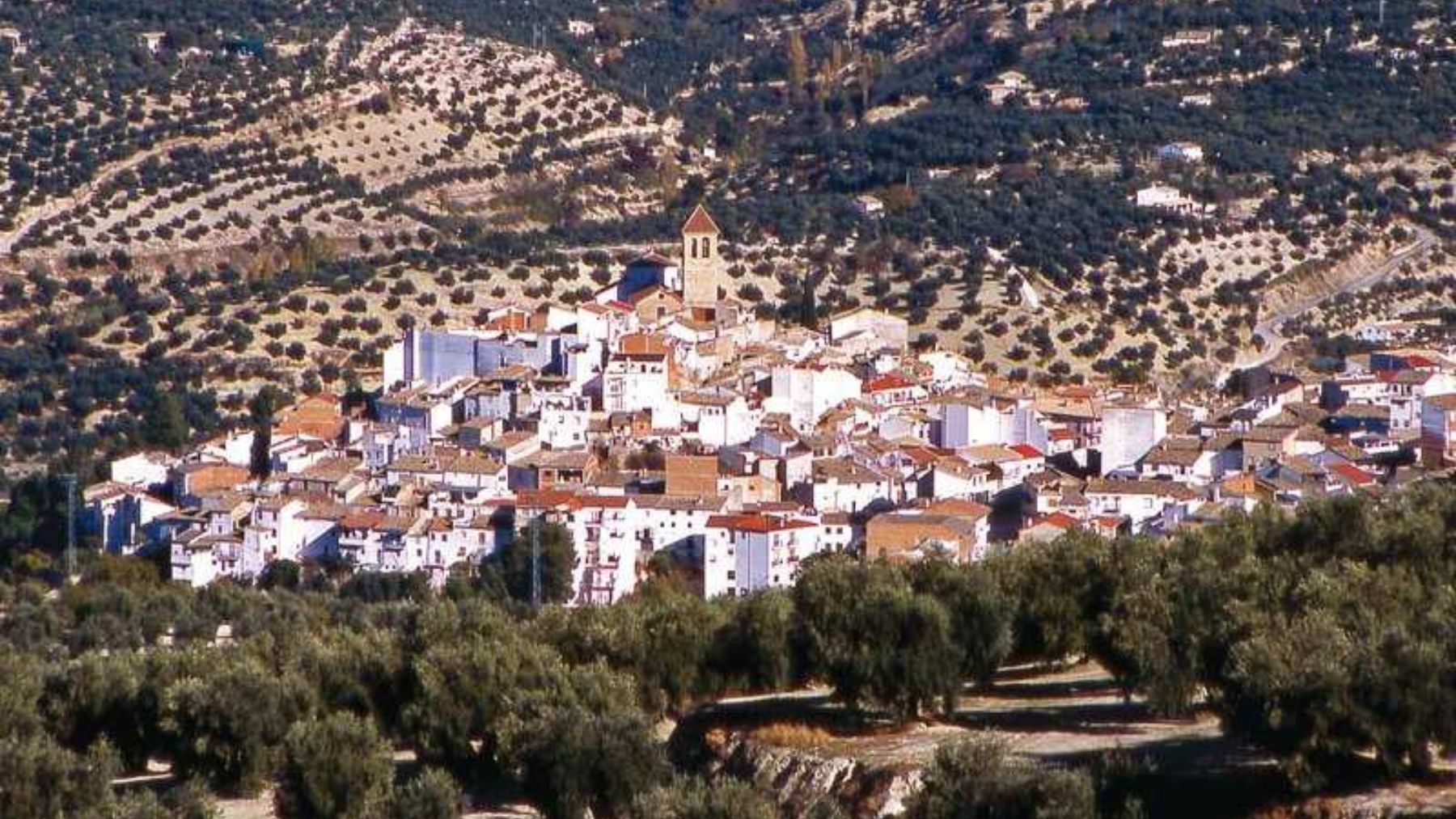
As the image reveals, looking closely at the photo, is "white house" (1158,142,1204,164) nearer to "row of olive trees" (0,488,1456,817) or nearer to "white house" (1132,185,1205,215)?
"white house" (1132,185,1205,215)

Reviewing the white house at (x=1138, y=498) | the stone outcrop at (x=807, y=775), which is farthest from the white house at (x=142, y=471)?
the stone outcrop at (x=807, y=775)

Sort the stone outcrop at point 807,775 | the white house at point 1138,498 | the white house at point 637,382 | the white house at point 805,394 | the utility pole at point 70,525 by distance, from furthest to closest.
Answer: the white house at point 805,394, the white house at point 637,382, the utility pole at point 70,525, the white house at point 1138,498, the stone outcrop at point 807,775

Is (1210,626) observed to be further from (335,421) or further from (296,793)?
(335,421)

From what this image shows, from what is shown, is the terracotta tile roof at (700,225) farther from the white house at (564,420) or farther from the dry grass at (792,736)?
the dry grass at (792,736)

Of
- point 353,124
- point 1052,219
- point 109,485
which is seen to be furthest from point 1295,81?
point 109,485

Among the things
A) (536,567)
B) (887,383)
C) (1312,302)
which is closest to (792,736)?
(536,567)

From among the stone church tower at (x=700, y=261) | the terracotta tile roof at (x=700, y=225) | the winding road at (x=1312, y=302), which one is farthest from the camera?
the winding road at (x=1312, y=302)
